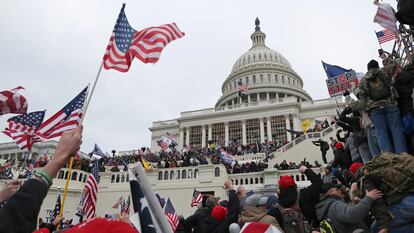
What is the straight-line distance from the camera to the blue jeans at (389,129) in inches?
207

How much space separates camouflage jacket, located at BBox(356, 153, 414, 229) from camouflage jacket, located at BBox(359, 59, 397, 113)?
2.84 meters

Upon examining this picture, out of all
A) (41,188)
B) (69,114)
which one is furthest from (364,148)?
(69,114)

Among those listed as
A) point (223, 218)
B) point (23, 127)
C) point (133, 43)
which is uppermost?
point (133, 43)

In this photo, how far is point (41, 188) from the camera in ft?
5.32

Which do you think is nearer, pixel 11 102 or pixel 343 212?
pixel 343 212

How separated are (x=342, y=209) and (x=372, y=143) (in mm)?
3427

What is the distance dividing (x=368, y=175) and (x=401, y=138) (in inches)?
112

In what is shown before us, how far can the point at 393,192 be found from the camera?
2764 mm

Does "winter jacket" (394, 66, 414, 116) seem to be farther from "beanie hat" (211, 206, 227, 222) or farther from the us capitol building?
the us capitol building

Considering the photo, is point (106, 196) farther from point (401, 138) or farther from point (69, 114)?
point (401, 138)

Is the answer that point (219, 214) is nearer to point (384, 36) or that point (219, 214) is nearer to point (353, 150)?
point (353, 150)

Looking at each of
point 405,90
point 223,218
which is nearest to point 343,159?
point 405,90

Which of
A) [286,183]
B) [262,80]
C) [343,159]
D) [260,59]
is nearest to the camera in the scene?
[286,183]

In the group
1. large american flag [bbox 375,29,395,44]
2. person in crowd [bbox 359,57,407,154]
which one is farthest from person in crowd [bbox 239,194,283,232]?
large american flag [bbox 375,29,395,44]
